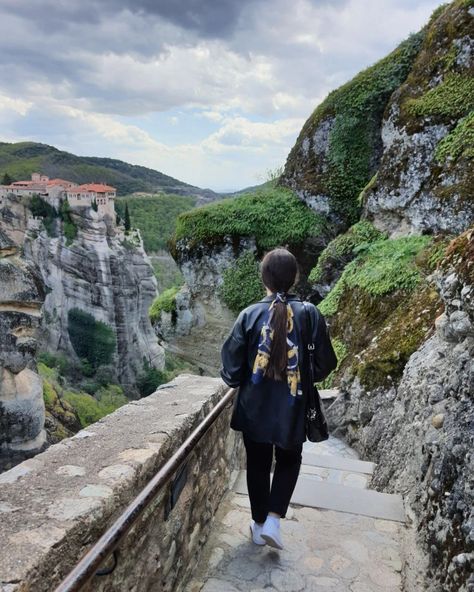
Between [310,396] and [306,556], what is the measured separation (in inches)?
39.3

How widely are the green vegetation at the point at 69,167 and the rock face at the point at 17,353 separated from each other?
228 feet

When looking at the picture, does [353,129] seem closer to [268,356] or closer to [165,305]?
[165,305]

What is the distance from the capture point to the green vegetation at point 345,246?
10.1 m

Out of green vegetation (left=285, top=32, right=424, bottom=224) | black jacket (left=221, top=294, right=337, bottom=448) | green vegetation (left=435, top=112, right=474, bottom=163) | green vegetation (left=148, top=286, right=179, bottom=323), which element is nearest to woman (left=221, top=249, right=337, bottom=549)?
black jacket (left=221, top=294, right=337, bottom=448)

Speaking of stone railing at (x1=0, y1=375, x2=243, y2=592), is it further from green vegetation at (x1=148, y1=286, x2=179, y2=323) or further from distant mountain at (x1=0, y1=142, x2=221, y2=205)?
distant mountain at (x1=0, y1=142, x2=221, y2=205)

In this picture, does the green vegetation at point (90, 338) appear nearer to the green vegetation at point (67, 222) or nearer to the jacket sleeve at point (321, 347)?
the green vegetation at point (67, 222)

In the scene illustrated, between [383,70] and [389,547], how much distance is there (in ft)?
39.1

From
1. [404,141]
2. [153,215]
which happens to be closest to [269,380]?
[404,141]

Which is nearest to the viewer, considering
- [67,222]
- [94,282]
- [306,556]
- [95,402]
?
[306,556]

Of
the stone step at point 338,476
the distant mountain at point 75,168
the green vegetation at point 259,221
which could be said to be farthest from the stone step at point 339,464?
the distant mountain at point 75,168

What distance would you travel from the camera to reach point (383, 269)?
25.6 ft

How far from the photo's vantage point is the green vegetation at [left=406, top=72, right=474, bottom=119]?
8891 millimetres

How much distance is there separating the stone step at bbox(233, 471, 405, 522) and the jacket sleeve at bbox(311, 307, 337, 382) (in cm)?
134

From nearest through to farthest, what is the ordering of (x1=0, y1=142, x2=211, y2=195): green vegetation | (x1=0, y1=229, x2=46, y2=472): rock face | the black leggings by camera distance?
the black leggings
(x1=0, y1=229, x2=46, y2=472): rock face
(x1=0, y1=142, x2=211, y2=195): green vegetation
